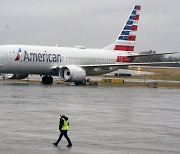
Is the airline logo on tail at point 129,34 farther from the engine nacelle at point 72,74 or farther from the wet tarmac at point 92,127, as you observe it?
the wet tarmac at point 92,127

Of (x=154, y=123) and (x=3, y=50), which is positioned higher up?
(x=3, y=50)

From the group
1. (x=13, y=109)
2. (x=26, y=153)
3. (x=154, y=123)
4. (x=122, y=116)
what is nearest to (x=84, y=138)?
(x=26, y=153)

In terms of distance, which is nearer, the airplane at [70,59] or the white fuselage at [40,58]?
the white fuselage at [40,58]

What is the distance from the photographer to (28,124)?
2252 centimetres

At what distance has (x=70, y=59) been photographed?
6294cm

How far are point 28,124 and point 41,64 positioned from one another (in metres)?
37.0

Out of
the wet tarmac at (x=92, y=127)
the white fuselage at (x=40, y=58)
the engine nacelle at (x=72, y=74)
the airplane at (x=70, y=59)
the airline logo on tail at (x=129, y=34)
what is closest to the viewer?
the wet tarmac at (x=92, y=127)

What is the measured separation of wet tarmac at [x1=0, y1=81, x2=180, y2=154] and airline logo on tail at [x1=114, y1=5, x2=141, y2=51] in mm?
34882

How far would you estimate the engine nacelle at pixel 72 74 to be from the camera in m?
59.5

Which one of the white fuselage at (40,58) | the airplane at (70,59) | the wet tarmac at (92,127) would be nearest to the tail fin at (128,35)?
the airplane at (70,59)

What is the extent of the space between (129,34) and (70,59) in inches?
420

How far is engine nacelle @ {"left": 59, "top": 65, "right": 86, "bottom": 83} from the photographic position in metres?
59.5

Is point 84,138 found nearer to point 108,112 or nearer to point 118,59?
point 108,112

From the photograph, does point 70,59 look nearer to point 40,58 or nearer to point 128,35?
point 40,58
